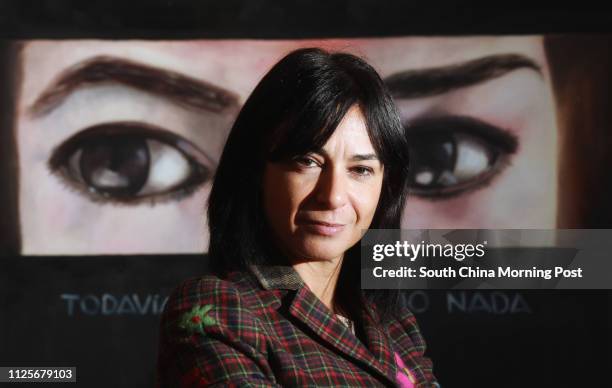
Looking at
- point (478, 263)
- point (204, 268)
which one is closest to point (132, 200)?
point (204, 268)

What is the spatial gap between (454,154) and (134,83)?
1537mm

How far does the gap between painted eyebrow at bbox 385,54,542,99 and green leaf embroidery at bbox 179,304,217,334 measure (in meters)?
2.77

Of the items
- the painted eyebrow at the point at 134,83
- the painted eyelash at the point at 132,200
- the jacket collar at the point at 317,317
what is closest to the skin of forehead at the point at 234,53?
the painted eyebrow at the point at 134,83

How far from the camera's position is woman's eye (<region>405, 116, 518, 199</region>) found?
3.81m

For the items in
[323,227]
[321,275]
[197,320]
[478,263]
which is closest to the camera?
[197,320]

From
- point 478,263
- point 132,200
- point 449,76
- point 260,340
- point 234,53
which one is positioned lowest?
point 260,340

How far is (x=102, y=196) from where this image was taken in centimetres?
383

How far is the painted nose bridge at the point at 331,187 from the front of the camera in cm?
125

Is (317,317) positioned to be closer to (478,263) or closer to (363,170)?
(363,170)

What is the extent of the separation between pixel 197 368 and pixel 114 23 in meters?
3.00

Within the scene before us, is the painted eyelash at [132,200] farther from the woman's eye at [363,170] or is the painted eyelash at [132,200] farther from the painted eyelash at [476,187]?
the woman's eye at [363,170]

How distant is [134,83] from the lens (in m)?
3.84

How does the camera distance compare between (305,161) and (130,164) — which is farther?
(130,164)

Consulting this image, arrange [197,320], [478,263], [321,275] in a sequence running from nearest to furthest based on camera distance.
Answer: [197,320] → [321,275] → [478,263]
